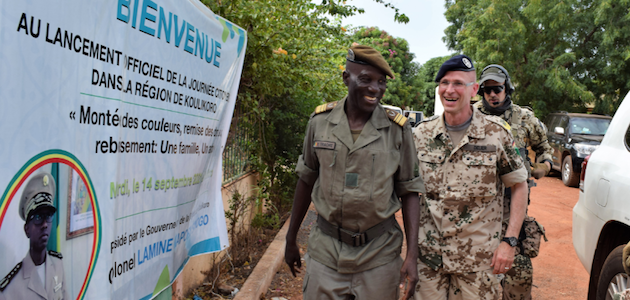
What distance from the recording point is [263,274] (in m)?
4.32

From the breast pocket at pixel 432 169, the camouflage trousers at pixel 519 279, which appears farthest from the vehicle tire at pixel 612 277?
the breast pocket at pixel 432 169

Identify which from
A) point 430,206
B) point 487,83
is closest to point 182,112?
point 430,206

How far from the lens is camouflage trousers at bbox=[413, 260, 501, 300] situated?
264cm

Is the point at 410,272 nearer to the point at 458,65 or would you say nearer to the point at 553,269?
the point at 458,65

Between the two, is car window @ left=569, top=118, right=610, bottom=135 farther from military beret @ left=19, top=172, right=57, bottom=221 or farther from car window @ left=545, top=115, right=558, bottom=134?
military beret @ left=19, top=172, right=57, bottom=221

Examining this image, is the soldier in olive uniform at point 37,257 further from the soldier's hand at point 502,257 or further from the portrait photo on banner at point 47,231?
the soldier's hand at point 502,257

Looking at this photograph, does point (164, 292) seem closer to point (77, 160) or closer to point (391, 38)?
point (77, 160)

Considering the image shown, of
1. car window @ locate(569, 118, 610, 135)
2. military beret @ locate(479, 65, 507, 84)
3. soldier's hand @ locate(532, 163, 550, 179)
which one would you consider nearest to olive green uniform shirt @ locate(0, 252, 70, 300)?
military beret @ locate(479, 65, 507, 84)

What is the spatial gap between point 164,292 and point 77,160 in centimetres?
103

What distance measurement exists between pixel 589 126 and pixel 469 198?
35.7 ft

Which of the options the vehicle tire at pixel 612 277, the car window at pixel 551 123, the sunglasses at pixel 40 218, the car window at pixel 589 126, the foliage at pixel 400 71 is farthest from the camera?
the foliage at pixel 400 71

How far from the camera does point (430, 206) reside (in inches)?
107

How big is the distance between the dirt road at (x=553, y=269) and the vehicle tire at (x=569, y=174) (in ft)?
9.03

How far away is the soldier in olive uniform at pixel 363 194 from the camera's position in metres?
2.29
